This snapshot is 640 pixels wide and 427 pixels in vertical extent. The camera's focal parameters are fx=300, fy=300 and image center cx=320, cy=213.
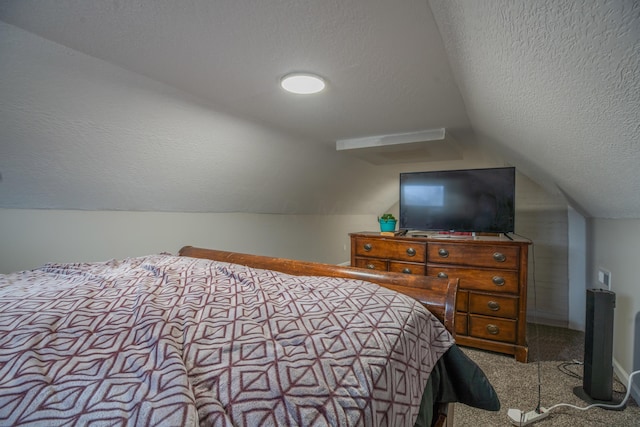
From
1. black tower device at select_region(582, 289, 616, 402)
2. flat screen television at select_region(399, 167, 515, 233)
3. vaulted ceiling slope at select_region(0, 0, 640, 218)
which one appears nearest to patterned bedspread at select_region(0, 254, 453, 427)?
vaulted ceiling slope at select_region(0, 0, 640, 218)

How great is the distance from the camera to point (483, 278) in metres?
2.36

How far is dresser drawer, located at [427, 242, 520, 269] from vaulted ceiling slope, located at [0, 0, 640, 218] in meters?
0.63

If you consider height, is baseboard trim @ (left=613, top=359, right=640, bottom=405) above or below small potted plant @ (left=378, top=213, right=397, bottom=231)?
below

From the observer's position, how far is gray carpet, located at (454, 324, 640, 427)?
1.60 meters

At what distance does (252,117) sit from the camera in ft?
7.60

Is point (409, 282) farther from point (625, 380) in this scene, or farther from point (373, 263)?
point (625, 380)

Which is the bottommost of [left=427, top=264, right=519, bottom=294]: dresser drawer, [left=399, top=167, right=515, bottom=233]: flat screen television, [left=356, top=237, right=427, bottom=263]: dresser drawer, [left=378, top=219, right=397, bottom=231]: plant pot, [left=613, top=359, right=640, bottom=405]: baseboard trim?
[left=613, top=359, right=640, bottom=405]: baseboard trim

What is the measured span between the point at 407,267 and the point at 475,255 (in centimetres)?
55

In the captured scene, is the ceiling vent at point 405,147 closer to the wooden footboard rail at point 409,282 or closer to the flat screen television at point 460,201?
the flat screen television at point 460,201

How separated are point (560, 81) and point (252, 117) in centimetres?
189

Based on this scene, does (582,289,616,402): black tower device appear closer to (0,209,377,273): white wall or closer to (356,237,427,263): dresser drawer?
(356,237,427,263): dresser drawer

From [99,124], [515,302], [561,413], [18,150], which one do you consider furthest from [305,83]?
[561,413]

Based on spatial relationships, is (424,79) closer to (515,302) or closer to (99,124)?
(515,302)

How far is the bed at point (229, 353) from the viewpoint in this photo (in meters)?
0.52
